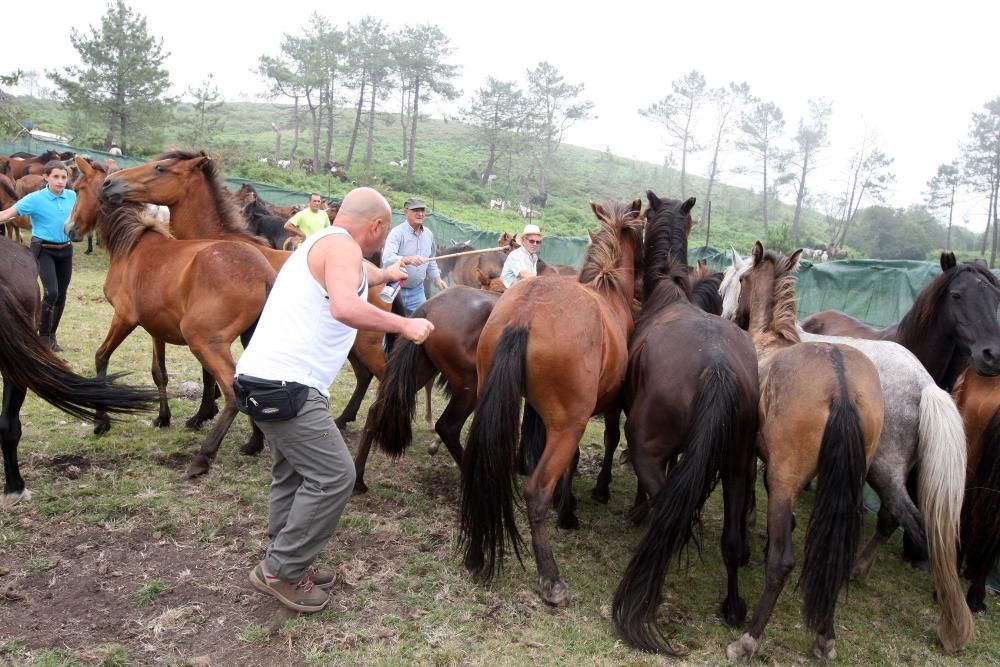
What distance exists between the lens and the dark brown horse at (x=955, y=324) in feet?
14.3

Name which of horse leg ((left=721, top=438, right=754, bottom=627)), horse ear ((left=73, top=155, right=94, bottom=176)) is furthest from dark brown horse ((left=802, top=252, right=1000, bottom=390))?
horse ear ((left=73, top=155, right=94, bottom=176))

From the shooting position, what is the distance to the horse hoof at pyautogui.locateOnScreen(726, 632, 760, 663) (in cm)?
330

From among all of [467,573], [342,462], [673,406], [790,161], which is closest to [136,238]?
[342,462]

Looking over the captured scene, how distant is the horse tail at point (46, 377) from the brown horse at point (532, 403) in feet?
7.19

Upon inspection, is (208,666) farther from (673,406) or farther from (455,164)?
(455,164)

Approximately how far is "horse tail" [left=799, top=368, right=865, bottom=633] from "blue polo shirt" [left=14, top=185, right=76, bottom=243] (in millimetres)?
7397

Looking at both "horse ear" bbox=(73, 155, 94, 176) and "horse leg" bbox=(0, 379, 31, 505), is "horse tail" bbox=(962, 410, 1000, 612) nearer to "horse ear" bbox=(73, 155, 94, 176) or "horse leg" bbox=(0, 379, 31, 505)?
"horse leg" bbox=(0, 379, 31, 505)

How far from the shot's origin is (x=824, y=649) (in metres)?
3.43

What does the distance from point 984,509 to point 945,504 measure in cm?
69

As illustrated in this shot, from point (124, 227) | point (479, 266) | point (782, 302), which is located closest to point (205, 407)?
point (124, 227)

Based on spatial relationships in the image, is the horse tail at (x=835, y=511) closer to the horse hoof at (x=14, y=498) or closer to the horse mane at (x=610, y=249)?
the horse mane at (x=610, y=249)

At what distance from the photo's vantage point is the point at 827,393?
3340 millimetres

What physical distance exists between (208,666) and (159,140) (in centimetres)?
3494

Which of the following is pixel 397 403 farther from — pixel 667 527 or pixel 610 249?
pixel 667 527
